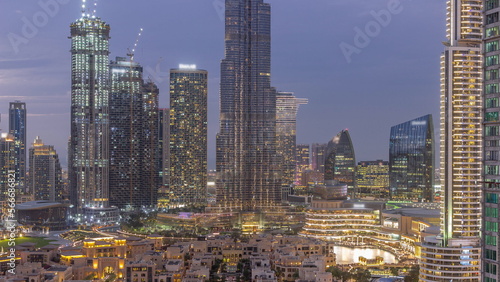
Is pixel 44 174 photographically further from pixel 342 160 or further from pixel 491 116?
pixel 491 116

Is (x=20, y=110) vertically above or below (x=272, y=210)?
above

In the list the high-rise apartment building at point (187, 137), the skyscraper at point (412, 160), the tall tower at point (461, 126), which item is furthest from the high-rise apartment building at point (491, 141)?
the high-rise apartment building at point (187, 137)

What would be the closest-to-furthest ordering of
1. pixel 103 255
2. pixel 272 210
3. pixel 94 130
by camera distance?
1. pixel 103 255
2. pixel 272 210
3. pixel 94 130

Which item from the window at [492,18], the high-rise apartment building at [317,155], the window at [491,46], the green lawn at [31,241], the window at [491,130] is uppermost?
the window at [492,18]

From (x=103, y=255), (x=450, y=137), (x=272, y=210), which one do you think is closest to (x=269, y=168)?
(x=272, y=210)

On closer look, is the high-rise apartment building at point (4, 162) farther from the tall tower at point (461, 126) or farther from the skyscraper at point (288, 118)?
the tall tower at point (461, 126)

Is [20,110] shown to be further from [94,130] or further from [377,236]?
[377,236]

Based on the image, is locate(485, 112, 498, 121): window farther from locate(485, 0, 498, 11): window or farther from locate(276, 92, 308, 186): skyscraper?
locate(276, 92, 308, 186): skyscraper
